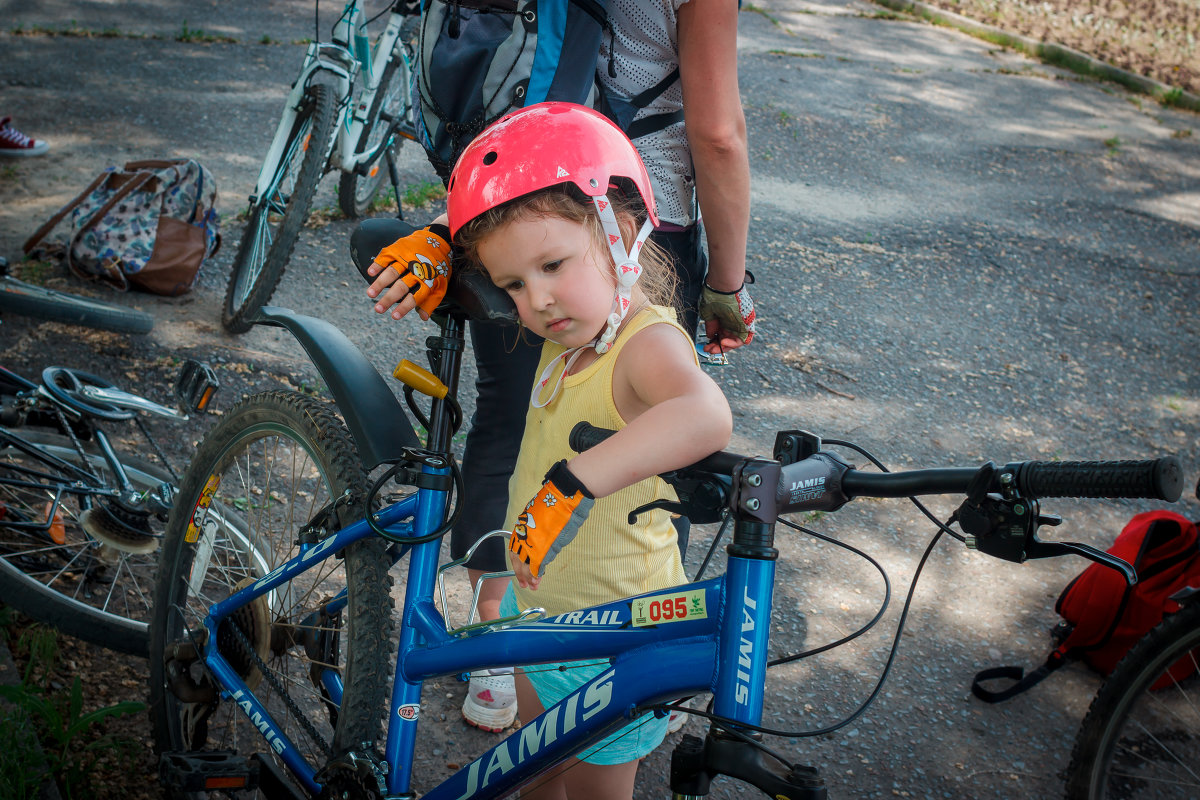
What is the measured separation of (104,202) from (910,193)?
508 cm

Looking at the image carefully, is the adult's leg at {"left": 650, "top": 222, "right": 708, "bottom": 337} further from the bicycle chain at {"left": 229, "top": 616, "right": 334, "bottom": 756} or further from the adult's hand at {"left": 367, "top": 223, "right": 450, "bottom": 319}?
the bicycle chain at {"left": 229, "top": 616, "right": 334, "bottom": 756}

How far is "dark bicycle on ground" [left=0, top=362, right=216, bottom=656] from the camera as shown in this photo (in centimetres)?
228

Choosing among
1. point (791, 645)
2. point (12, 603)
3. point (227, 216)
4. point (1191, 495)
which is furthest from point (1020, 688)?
point (227, 216)

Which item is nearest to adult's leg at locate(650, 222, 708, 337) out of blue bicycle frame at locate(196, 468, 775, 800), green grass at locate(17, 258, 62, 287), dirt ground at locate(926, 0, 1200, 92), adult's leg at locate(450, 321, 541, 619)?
adult's leg at locate(450, 321, 541, 619)

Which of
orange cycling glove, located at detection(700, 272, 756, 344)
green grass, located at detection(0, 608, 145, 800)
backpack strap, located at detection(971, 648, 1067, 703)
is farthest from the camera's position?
backpack strap, located at detection(971, 648, 1067, 703)

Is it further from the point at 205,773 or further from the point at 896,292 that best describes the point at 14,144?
the point at 896,292

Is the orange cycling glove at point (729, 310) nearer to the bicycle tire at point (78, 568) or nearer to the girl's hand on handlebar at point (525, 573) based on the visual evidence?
the girl's hand on handlebar at point (525, 573)

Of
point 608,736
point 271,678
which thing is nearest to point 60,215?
point 271,678

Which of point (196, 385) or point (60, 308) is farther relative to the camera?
point (60, 308)

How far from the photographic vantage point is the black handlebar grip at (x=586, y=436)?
4.49ft

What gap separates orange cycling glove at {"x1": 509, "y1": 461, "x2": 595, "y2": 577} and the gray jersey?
0.80 meters

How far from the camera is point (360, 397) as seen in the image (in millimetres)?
1794

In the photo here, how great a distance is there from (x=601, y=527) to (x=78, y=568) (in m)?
1.62

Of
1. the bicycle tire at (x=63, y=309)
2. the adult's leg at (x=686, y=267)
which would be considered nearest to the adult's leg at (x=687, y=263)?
the adult's leg at (x=686, y=267)
